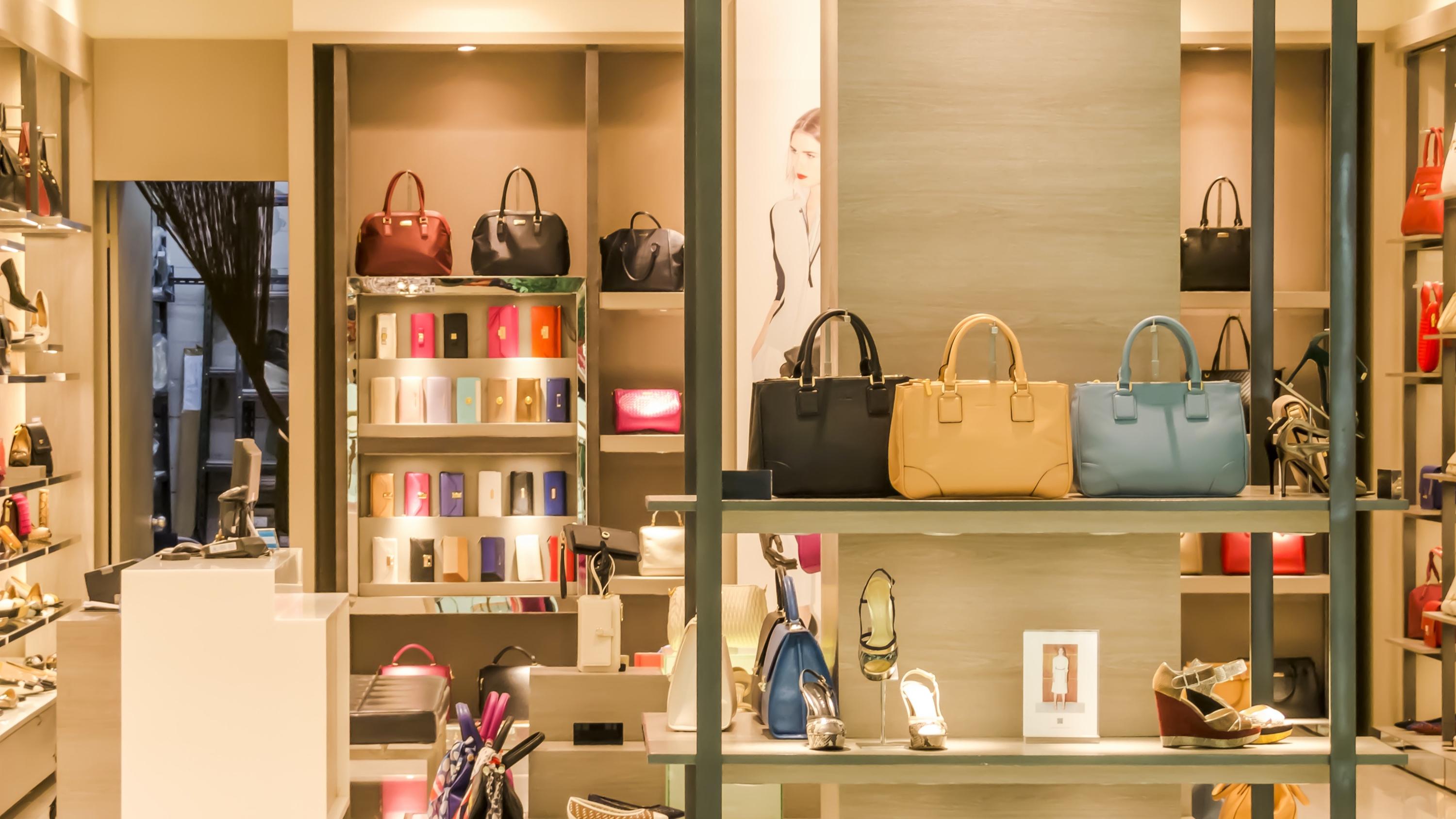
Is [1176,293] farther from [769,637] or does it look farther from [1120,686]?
[769,637]

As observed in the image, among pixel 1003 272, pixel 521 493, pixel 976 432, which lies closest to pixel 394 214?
pixel 521 493

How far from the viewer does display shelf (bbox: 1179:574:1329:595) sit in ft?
17.0

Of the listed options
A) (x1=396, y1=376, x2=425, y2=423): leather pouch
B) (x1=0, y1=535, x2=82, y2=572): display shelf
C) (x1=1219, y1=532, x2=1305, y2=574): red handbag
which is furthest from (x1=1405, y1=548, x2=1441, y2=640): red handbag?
(x1=0, y1=535, x2=82, y2=572): display shelf

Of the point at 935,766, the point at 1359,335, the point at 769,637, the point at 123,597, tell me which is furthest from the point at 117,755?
the point at 1359,335

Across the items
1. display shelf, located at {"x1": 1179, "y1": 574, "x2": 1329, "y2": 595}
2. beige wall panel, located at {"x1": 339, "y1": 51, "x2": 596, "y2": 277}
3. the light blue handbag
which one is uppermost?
beige wall panel, located at {"x1": 339, "y1": 51, "x2": 596, "y2": 277}

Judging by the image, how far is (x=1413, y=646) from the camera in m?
5.06

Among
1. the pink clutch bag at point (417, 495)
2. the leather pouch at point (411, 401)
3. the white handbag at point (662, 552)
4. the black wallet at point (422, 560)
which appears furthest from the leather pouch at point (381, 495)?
the white handbag at point (662, 552)

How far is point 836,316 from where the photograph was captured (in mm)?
2326

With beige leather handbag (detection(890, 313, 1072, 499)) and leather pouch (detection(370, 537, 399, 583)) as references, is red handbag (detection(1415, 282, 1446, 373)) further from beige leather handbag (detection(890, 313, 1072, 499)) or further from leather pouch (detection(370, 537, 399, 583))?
leather pouch (detection(370, 537, 399, 583))

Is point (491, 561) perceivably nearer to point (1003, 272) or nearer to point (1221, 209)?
point (1003, 272)

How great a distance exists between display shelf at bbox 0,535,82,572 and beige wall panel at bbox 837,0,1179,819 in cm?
378

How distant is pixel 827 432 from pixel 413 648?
12.9 ft

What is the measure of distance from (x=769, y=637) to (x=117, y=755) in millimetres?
1983

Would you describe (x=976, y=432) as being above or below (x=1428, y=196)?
below
